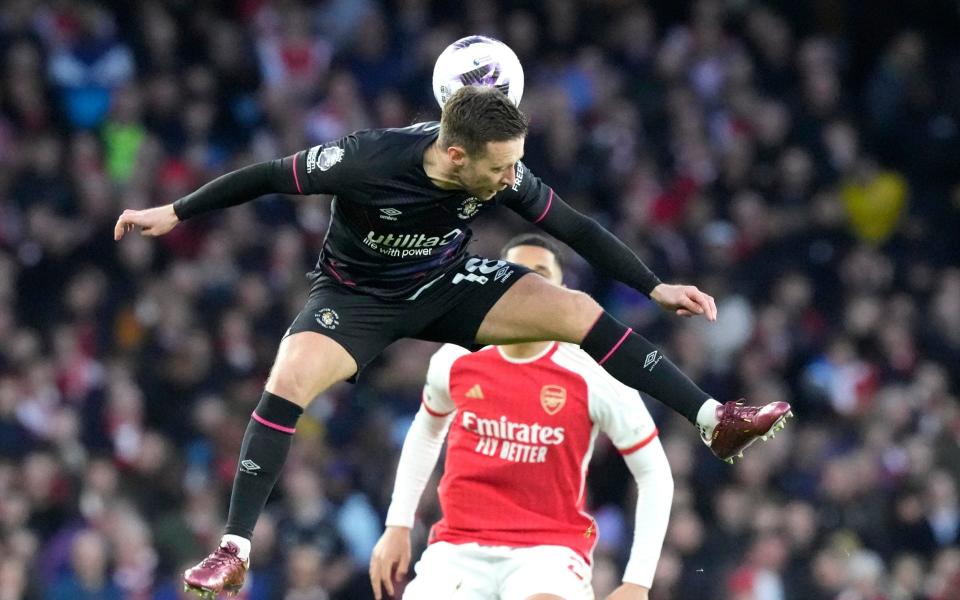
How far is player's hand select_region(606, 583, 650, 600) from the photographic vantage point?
230 inches

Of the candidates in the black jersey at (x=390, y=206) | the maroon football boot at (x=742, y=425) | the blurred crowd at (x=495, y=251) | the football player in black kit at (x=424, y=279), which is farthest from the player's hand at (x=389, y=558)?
the blurred crowd at (x=495, y=251)

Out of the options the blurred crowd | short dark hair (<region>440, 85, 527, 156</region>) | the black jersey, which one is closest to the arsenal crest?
the black jersey

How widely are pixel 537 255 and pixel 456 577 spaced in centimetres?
132

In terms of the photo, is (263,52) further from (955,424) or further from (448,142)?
(448,142)

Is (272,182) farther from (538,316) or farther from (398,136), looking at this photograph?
(538,316)

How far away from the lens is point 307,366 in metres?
5.36

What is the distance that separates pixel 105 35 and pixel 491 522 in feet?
26.4

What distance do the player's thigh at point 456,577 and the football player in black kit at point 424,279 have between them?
76 centimetres

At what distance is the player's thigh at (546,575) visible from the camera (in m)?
5.70

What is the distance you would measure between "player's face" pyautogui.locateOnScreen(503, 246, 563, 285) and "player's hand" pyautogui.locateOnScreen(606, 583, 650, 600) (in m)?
1.22

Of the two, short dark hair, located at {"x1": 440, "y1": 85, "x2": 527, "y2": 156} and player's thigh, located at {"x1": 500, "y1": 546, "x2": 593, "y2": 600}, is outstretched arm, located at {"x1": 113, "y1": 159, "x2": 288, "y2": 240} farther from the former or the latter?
player's thigh, located at {"x1": 500, "y1": 546, "x2": 593, "y2": 600}

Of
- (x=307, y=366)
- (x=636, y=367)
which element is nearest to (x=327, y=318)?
(x=307, y=366)

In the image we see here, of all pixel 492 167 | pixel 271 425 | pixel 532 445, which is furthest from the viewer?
pixel 532 445

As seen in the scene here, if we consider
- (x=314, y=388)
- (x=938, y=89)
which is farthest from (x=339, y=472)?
(x=938, y=89)
